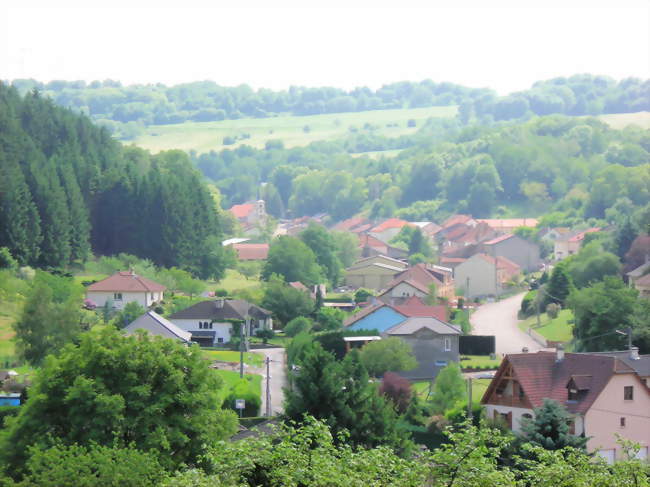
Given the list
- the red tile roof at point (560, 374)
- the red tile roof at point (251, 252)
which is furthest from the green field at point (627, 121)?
the red tile roof at point (560, 374)

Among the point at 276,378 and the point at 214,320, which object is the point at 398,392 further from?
the point at 214,320

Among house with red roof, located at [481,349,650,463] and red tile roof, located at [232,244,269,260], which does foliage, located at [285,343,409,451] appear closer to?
house with red roof, located at [481,349,650,463]

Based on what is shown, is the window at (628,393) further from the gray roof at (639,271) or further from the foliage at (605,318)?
the gray roof at (639,271)

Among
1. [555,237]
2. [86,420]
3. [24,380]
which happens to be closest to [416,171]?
[555,237]

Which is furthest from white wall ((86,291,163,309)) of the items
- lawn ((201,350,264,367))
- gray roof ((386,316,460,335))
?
gray roof ((386,316,460,335))

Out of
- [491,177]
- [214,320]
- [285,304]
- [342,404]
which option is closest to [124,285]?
[214,320]
